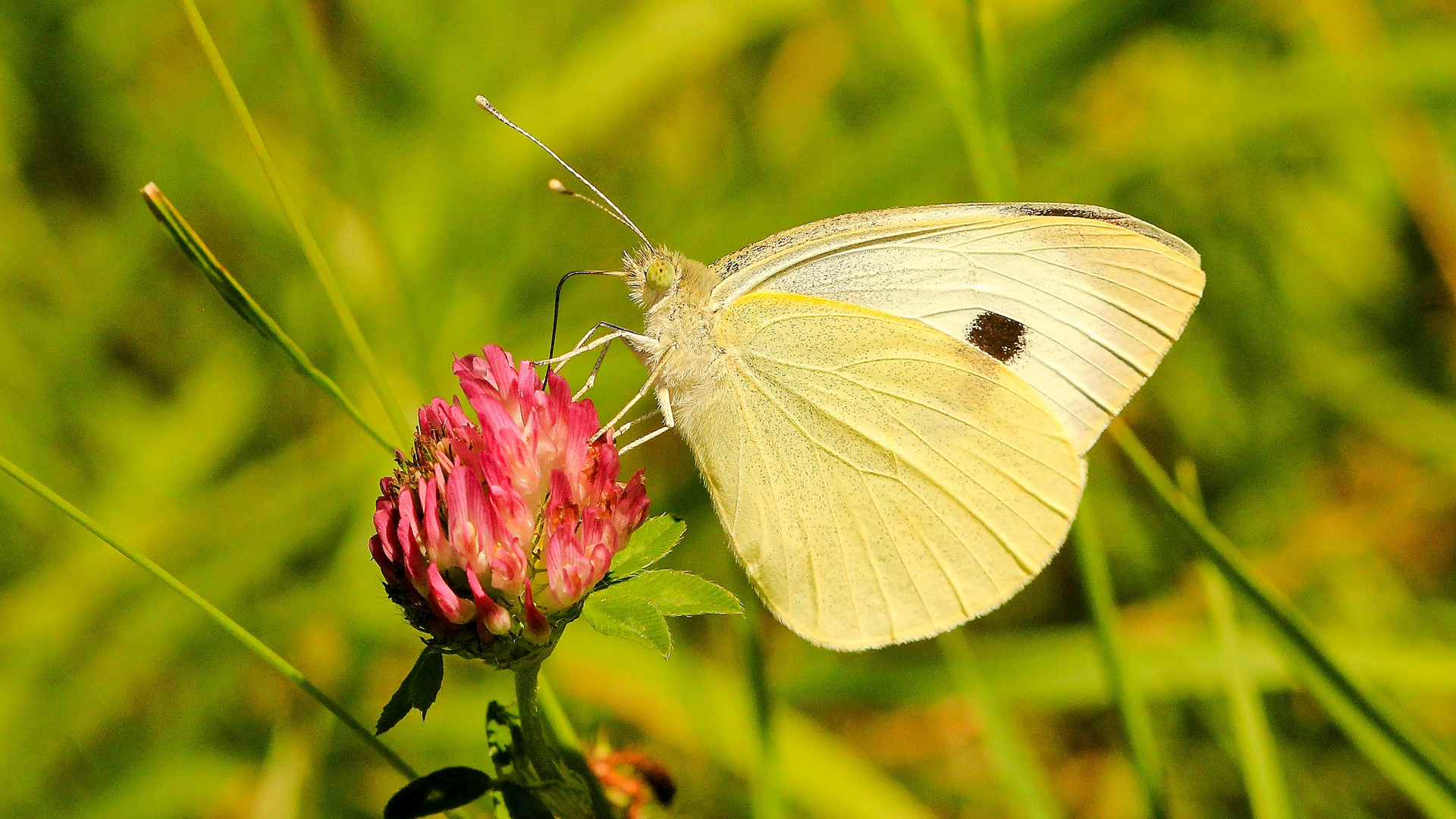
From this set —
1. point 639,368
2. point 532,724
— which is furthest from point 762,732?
point 639,368

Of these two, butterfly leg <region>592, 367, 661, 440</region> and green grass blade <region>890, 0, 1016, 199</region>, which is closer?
butterfly leg <region>592, 367, 661, 440</region>

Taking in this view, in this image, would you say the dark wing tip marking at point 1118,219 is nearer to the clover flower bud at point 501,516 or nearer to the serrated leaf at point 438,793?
the clover flower bud at point 501,516

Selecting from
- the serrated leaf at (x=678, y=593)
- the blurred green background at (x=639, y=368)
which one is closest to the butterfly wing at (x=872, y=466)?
the blurred green background at (x=639, y=368)

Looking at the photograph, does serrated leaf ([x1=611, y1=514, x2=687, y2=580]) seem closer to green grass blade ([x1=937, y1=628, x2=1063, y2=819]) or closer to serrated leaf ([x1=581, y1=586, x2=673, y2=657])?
serrated leaf ([x1=581, y1=586, x2=673, y2=657])

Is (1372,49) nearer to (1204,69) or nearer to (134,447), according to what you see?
(1204,69)

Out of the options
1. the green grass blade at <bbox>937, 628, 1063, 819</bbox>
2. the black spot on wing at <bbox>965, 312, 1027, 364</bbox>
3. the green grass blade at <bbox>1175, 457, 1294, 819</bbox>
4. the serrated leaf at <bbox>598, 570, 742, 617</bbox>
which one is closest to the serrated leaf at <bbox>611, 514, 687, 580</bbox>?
the serrated leaf at <bbox>598, 570, 742, 617</bbox>

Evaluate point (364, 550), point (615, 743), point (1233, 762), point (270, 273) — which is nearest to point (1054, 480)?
point (1233, 762)
